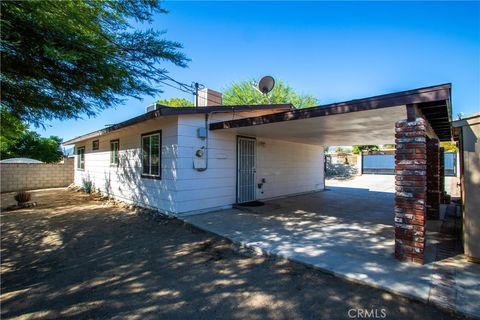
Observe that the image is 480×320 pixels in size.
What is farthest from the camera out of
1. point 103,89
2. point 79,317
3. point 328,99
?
Result: point 328,99

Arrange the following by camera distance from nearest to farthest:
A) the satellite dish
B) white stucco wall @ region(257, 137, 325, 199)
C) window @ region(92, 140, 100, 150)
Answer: white stucco wall @ region(257, 137, 325, 199) → the satellite dish → window @ region(92, 140, 100, 150)

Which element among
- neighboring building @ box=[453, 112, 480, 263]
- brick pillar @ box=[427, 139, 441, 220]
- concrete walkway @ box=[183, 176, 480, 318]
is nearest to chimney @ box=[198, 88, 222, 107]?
concrete walkway @ box=[183, 176, 480, 318]

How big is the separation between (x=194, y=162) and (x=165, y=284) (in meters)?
3.45

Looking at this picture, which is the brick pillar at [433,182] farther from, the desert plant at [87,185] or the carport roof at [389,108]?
the desert plant at [87,185]

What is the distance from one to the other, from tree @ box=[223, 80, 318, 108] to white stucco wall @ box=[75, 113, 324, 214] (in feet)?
49.7

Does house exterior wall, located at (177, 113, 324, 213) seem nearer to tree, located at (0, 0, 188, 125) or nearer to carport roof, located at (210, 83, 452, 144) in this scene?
carport roof, located at (210, 83, 452, 144)

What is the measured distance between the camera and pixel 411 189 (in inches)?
122

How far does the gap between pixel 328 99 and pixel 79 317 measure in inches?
1130

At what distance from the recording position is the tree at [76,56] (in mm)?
2512

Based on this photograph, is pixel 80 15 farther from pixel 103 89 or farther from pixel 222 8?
pixel 222 8

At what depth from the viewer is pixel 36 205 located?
8078mm

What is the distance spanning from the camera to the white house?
19.1 ft

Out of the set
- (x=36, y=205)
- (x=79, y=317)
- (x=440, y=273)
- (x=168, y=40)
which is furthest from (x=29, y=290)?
(x=36, y=205)

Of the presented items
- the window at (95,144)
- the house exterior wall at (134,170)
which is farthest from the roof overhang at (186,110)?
the window at (95,144)
